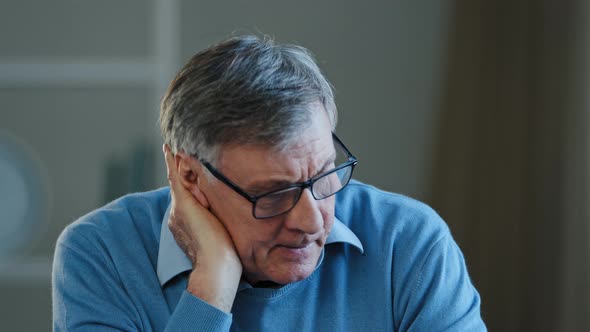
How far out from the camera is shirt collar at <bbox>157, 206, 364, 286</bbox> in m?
1.62

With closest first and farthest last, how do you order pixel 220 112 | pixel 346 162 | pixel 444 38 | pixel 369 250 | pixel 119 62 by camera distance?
pixel 220 112 < pixel 346 162 < pixel 369 250 < pixel 444 38 < pixel 119 62

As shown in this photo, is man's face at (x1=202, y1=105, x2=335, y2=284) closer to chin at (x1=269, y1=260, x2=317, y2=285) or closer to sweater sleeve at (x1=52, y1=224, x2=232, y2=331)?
chin at (x1=269, y1=260, x2=317, y2=285)

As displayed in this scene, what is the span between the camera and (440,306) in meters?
1.56

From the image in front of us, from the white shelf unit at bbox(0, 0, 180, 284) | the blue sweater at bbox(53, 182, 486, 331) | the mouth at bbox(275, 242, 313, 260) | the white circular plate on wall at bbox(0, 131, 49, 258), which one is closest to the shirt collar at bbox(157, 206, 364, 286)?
the blue sweater at bbox(53, 182, 486, 331)

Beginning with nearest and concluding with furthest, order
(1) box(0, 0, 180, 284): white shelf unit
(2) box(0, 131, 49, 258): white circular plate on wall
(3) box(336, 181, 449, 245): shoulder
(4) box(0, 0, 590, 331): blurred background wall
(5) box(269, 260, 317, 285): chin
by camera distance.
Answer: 1. (5) box(269, 260, 317, 285): chin
2. (3) box(336, 181, 449, 245): shoulder
3. (4) box(0, 0, 590, 331): blurred background wall
4. (1) box(0, 0, 180, 284): white shelf unit
5. (2) box(0, 131, 49, 258): white circular plate on wall

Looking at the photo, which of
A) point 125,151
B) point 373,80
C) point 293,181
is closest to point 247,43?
point 293,181

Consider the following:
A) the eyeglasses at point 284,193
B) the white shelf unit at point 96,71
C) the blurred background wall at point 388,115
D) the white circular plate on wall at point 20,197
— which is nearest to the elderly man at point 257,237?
the eyeglasses at point 284,193

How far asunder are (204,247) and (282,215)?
0.63ft

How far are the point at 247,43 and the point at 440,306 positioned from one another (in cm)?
61

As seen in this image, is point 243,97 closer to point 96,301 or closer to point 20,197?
point 96,301

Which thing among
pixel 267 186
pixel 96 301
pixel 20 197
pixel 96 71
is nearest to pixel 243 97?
pixel 267 186

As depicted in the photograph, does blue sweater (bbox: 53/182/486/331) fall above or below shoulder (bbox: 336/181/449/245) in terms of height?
below

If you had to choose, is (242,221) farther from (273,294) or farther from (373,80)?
(373,80)

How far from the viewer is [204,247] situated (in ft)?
5.21
